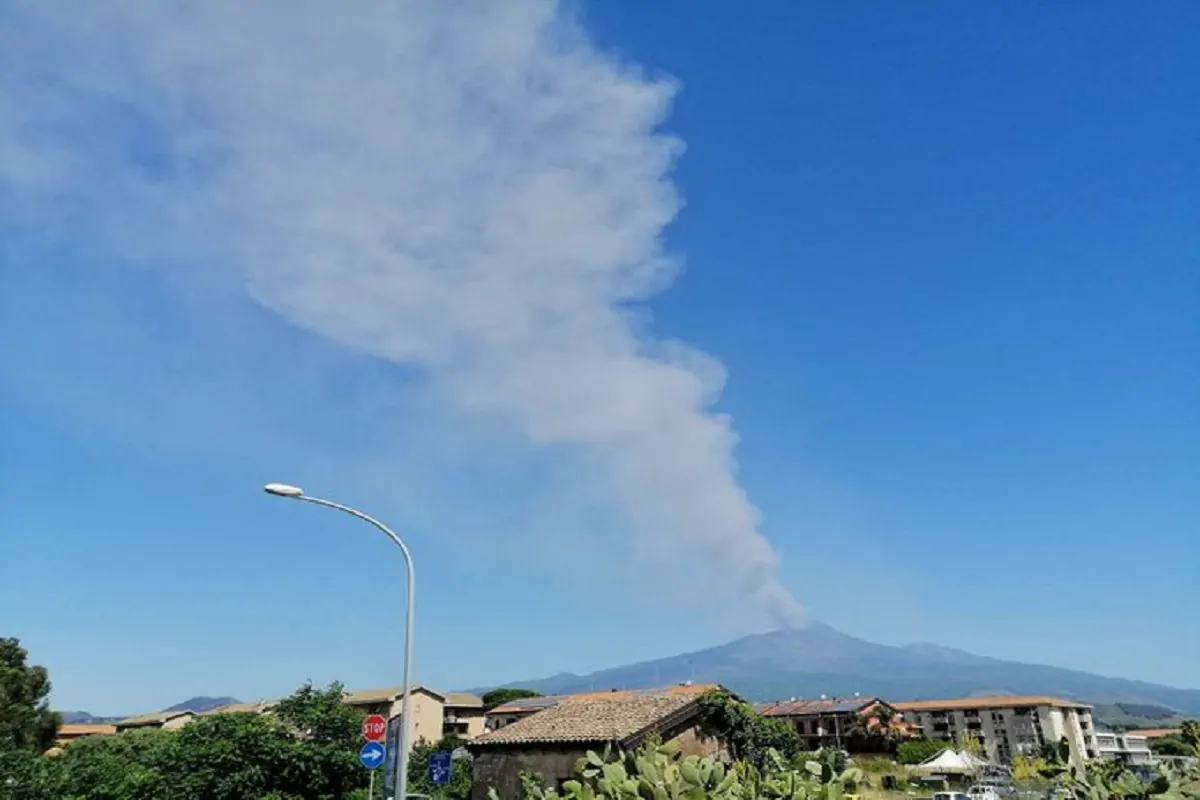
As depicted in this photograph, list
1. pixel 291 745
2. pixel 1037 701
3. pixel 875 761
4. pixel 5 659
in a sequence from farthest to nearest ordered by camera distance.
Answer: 1. pixel 1037 701
2. pixel 875 761
3. pixel 5 659
4. pixel 291 745

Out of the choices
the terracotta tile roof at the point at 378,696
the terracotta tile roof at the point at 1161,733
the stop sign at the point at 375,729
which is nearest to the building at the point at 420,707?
the terracotta tile roof at the point at 378,696

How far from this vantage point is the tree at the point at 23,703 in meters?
47.0

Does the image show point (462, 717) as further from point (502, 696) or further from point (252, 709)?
point (252, 709)

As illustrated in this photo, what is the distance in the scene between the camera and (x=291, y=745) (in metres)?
33.0

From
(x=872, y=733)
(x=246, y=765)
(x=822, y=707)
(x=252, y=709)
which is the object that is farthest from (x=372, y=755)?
(x=822, y=707)

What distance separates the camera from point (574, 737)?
103 feet

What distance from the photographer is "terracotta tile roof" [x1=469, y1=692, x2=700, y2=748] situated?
101 ft

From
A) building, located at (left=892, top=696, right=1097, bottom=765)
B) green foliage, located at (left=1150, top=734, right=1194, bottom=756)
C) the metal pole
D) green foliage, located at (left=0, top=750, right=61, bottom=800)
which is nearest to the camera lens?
the metal pole

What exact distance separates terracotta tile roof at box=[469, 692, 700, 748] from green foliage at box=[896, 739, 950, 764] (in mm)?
51854

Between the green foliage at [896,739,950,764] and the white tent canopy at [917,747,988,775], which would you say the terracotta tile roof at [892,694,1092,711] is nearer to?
the green foliage at [896,739,950,764]

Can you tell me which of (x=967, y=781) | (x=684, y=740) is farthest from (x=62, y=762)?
(x=967, y=781)

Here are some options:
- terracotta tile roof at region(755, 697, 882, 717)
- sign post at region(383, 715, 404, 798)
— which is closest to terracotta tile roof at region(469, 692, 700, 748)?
sign post at region(383, 715, 404, 798)

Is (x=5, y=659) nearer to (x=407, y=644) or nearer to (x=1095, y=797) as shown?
(x=407, y=644)

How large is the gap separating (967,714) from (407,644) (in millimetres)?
100395
